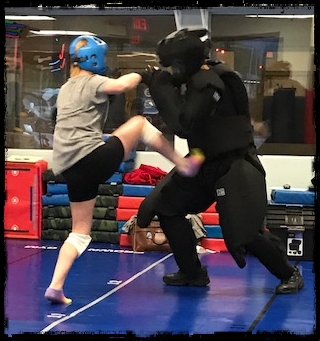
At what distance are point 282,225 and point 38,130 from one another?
10.1 feet

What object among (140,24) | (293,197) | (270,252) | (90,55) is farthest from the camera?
(140,24)

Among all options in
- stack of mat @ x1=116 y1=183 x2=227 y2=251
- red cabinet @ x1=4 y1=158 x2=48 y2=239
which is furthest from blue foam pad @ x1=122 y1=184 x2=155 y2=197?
red cabinet @ x1=4 y1=158 x2=48 y2=239

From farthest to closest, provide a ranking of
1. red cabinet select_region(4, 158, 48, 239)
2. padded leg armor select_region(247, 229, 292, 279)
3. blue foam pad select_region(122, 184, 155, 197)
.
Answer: red cabinet select_region(4, 158, 48, 239), blue foam pad select_region(122, 184, 155, 197), padded leg armor select_region(247, 229, 292, 279)

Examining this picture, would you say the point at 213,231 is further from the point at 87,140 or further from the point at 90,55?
the point at 90,55

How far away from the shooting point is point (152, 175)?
7.05m

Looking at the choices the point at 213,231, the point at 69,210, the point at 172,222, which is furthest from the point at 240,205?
the point at 69,210

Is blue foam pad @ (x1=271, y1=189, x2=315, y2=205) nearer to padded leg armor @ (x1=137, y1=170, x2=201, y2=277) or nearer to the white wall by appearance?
the white wall

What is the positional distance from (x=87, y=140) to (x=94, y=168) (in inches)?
6.7

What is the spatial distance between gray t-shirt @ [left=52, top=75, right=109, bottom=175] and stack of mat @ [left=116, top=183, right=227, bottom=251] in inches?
102

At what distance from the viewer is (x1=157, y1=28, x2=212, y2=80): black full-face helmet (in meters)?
4.26

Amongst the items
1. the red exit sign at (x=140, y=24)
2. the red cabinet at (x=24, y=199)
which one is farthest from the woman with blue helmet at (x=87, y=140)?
the red exit sign at (x=140, y=24)

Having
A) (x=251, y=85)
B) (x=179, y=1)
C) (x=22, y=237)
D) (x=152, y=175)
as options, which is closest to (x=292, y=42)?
(x=251, y=85)

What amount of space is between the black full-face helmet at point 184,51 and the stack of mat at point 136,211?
103 inches

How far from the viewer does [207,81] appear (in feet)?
14.1
